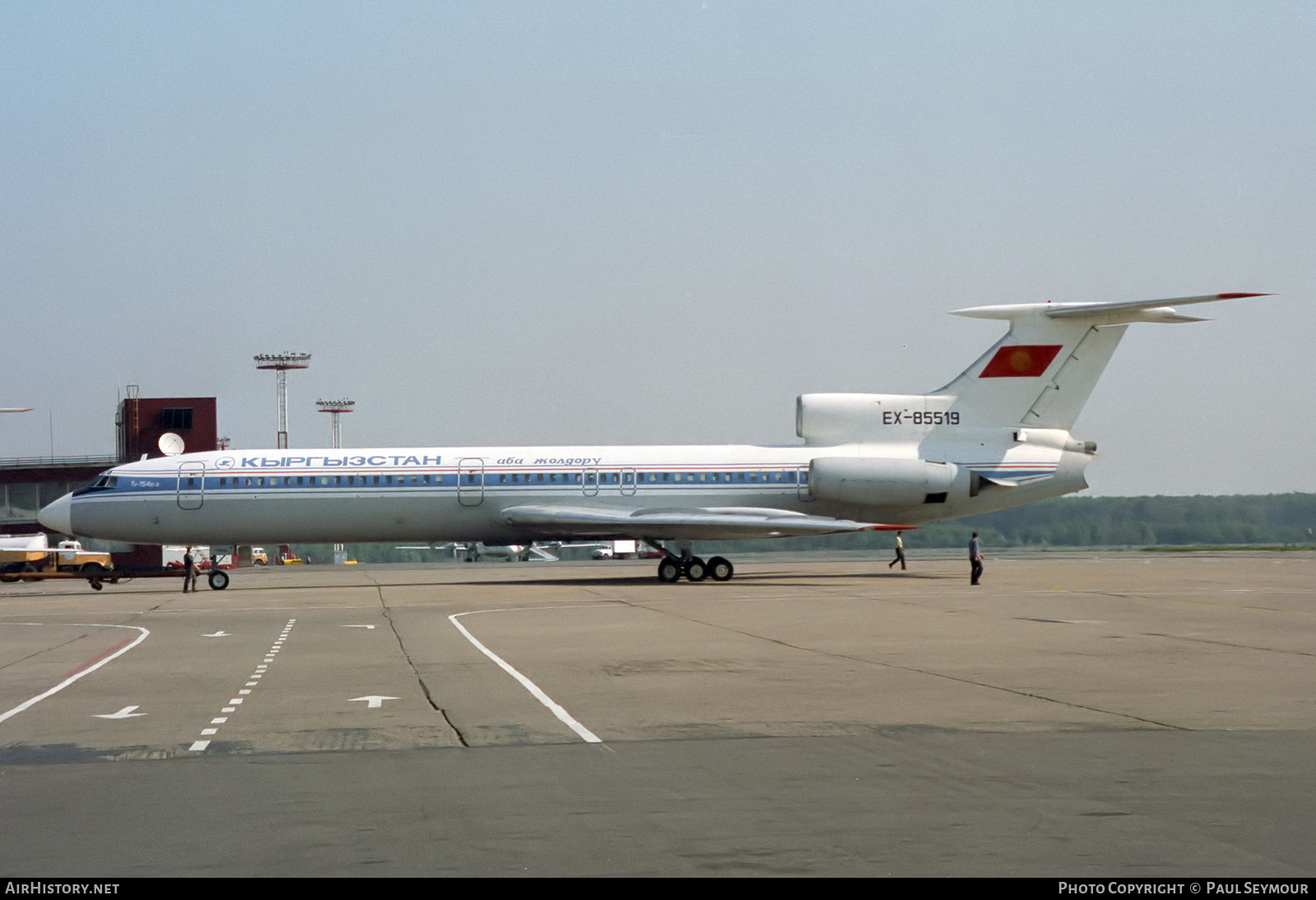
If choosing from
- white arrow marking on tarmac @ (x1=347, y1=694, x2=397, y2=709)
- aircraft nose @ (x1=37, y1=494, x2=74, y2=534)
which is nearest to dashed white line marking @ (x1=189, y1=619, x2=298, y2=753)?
white arrow marking on tarmac @ (x1=347, y1=694, x2=397, y2=709)

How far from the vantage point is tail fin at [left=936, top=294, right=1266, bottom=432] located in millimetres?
43906

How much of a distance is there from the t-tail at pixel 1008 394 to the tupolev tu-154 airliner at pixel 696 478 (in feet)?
0.17

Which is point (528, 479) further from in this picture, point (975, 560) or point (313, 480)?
point (975, 560)

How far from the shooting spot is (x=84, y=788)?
1027cm

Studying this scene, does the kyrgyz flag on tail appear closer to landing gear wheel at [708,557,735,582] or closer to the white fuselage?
the white fuselage

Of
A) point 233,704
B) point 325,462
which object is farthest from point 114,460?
point 233,704

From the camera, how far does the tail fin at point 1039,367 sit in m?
43.9

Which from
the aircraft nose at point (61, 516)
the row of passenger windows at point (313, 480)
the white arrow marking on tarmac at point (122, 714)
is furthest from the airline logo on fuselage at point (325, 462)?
the white arrow marking on tarmac at point (122, 714)

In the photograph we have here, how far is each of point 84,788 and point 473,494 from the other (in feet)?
109

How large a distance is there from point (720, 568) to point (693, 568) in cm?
83

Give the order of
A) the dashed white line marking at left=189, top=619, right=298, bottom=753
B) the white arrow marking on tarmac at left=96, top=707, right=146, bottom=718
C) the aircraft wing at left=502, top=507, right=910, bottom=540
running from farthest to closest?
1. the aircraft wing at left=502, top=507, right=910, bottom=540
2. the white arrow marking on tarmac at left=96, top=707, right=146, bottom=718
3. the dashed white line marking at left=189, top=619, right=298, bottom=753

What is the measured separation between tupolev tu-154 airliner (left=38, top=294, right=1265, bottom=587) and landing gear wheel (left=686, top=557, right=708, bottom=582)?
5cm

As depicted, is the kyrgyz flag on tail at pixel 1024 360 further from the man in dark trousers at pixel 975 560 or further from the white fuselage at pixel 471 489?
the man in dark trousers at pixel 975 560
